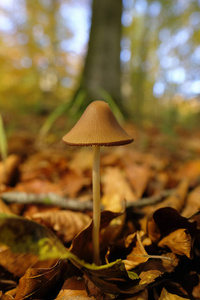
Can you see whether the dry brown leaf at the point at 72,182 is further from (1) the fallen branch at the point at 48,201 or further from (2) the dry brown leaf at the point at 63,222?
(2) the dry brown leaf at the point at 63,222

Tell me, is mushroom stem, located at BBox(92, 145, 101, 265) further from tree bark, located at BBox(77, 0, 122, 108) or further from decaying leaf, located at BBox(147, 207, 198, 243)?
tree bark, located at BBox(77, 0, 122, 108)

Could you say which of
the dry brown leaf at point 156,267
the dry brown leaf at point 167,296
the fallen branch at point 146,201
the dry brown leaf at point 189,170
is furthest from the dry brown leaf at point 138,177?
the dry brown leaf at point 167,296

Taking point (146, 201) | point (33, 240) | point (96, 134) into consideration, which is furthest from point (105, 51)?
point (33, 240)

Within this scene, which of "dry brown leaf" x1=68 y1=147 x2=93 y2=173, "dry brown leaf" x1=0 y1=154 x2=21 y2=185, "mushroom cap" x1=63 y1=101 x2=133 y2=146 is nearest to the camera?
"mushroom cap" x1=63 y1=101 x2=133 y2=146

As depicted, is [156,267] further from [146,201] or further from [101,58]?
[101,58]

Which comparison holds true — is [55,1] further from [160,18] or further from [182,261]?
[182,261]

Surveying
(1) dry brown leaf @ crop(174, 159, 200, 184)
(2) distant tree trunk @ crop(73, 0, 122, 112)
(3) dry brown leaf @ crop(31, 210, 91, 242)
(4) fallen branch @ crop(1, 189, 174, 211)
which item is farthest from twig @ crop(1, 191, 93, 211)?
(2) distant tree trunk @ crop(73, 0, 122, 112)

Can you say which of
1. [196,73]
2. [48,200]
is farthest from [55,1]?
[48,200]
